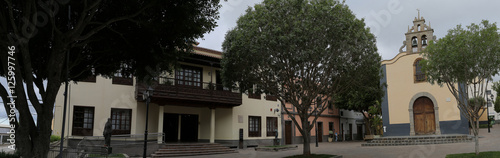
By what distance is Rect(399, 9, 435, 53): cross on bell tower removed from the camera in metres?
24.3

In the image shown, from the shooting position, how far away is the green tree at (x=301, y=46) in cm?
1341

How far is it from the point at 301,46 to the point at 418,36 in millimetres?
14650

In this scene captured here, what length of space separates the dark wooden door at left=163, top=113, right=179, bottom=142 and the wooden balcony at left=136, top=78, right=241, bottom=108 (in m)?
2.20

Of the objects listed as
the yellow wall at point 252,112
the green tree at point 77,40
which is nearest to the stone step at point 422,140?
the yellow wall at point 252,112

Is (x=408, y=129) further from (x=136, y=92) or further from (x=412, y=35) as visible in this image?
(x=136, y=92)

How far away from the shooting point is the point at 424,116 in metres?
24.8

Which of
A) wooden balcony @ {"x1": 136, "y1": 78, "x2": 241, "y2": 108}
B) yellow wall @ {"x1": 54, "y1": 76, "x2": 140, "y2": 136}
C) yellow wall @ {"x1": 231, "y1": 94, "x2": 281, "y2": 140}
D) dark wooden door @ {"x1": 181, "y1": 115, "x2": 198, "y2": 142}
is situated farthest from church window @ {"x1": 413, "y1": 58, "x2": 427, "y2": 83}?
yellow wall @ {"x1": 54, "y1": 76, "x2": 140, "y2": 136}

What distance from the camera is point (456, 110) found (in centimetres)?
2356

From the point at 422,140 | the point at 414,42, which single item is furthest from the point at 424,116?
the point at 414,42

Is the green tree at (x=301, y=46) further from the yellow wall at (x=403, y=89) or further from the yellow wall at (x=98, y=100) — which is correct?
the yellow wall at (x=403, y=89)

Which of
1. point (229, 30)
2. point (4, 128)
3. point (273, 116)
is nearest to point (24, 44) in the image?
point (229, 30)

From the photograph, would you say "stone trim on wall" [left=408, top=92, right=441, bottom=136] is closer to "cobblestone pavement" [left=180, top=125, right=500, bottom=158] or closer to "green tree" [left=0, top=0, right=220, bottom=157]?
"cobblestone pavement" [left=180, top=125, right=500, bottom=158]

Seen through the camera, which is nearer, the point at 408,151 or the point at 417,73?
the point at 408,151

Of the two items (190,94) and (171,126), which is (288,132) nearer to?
(171,126)
